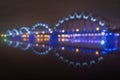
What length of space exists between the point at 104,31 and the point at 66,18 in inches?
623

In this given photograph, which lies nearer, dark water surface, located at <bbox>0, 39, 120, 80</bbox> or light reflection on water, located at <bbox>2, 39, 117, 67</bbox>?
dark water surface, located at <bbox>0, 39, 120, 80</bbox>

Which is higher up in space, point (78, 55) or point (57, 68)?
point (57, 68)

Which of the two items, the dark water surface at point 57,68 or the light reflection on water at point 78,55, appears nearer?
the dark water surface at point 57,68

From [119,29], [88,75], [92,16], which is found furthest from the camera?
[92,16]

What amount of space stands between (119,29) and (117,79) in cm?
2867

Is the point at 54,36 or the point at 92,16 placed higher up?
the point at 92,16

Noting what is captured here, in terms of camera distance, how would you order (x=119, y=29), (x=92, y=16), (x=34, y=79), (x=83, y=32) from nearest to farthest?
(x=34, y=79), (x=119, y=29), (x=83, y=32), (x=92, y=16)

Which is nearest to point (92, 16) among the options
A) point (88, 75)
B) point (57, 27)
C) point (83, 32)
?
point (57, 27)

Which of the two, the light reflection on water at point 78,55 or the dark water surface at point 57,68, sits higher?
the dark water surface at point 57,68

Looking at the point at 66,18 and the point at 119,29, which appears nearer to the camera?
the point at 119,29

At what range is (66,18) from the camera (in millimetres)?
48281

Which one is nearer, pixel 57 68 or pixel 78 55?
pixel 57 68

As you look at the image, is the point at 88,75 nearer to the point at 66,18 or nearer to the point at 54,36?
the point at 54,36

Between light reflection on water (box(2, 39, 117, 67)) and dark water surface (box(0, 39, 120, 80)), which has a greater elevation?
dark water surface (box(0, 39, 120, 80))
